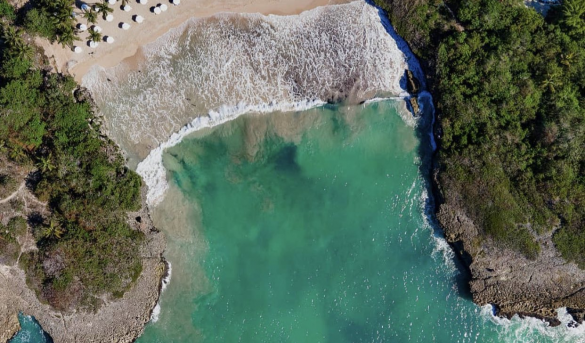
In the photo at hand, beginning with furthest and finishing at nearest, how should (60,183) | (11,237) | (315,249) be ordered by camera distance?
(315,249), (11,237), (60,183)

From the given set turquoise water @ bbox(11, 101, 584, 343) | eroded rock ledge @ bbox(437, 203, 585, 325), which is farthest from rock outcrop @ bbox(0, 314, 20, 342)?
eroded rock ledge @ bbox(437, 203, 585, 325)

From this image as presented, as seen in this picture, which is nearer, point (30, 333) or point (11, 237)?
point (11, 237)

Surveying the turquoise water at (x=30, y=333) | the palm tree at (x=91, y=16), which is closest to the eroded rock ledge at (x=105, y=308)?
the turquoise water at (x=30, y=333)

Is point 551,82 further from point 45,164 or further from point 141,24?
point 45,164

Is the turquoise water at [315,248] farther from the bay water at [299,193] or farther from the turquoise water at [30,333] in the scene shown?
the turquoise water at [30,333]

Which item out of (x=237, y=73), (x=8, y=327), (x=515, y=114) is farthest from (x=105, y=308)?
(x=515, y=114)

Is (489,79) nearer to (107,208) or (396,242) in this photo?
(396,242)
